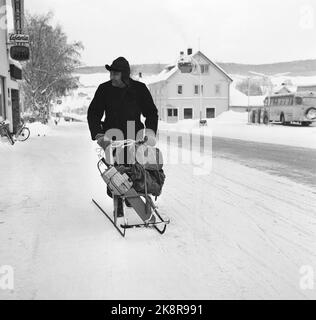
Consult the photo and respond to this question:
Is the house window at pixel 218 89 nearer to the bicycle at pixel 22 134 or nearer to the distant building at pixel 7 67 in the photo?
the distant building at pixel 7 67

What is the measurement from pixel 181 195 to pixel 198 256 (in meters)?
3.11

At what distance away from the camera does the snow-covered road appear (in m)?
3.65

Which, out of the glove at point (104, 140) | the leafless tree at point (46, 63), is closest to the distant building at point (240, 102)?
the leafless tree at point (46, 63)

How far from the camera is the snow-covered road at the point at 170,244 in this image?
365 centimetres

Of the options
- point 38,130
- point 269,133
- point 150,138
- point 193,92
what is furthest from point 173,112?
point 150,138

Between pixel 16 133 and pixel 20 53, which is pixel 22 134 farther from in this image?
pixel 20 53

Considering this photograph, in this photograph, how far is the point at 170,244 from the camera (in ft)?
15.7

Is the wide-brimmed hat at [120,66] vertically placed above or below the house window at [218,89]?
below

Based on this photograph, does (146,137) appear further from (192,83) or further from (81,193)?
(192,83)

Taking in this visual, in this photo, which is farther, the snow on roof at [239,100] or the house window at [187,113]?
the snow on roof at [239,100]

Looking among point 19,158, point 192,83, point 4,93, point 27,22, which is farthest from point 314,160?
point 192,83

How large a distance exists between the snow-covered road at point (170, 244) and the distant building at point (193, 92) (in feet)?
164

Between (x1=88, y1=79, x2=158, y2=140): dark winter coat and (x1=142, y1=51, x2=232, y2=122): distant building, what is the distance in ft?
171

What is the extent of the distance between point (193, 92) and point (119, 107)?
2111 inches
